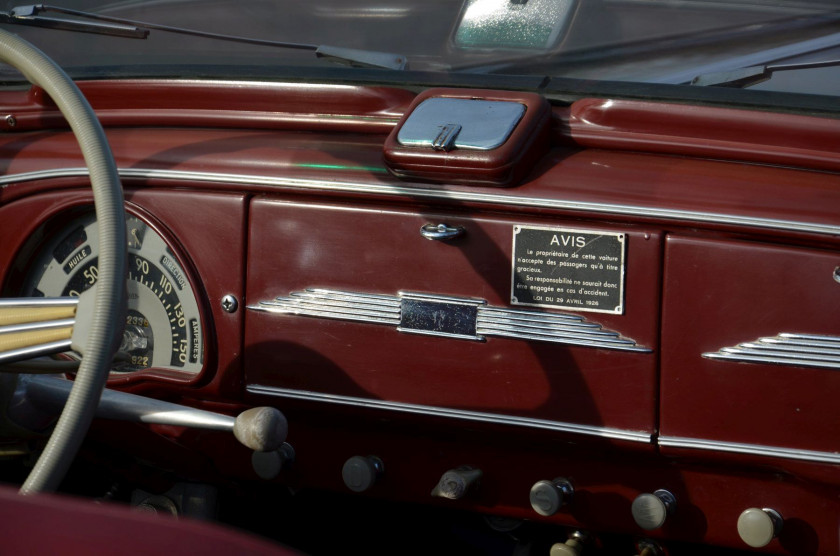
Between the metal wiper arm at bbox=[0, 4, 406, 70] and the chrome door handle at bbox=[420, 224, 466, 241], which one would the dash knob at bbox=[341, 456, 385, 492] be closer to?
the chrome door handle at bbox=[420, 224, 466, 241]

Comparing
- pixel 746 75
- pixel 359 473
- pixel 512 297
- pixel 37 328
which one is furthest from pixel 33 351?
pixel 746 75

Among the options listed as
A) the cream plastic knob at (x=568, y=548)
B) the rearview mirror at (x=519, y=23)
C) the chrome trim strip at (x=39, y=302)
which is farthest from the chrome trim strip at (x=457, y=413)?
the rearview mirror at (x=519, y=23)

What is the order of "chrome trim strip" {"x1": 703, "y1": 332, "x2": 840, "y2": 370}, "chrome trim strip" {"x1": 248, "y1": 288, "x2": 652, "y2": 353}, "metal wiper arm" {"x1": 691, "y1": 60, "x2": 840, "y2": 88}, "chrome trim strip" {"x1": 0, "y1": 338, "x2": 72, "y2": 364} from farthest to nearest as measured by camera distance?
"metal wiper arm" {"x1": 691, "y1": 60, "x2": 840, "y2": 88}
"chrome trim strip" {"x1": 248, "y1": 288, "x2": 652, "y2": 353}
"chrome trim strip" {"x1": 703, "y1": 332, "x2": 840, "y2": 370}
"chrome trim strip" {"x1": 0, "y1": 338, "x2": 72, "y2": 364}

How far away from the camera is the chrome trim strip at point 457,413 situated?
5.50 feet

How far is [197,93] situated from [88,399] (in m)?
0.86

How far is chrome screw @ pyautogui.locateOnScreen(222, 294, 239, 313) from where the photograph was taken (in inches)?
72.2

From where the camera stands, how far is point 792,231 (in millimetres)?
1563

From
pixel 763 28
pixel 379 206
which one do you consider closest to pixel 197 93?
pixel 379 206

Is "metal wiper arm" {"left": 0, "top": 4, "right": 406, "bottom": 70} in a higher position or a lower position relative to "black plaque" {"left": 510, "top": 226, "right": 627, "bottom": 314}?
higher

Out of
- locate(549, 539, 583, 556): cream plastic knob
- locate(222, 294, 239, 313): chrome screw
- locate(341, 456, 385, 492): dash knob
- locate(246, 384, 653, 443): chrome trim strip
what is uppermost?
locate(222, 294, 239, 313): chrome screw

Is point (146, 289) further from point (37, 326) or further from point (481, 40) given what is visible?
point (481, 40)

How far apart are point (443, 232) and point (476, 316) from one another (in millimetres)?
149

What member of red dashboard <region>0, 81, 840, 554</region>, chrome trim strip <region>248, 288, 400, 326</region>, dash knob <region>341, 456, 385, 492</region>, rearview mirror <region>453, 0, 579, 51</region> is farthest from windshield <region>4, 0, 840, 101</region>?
dash knob <region>341, 456, 385, 492</region>

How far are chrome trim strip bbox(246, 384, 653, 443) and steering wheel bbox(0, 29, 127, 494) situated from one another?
1.69ft
